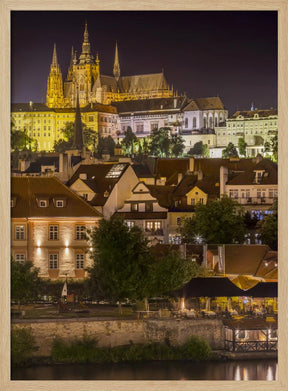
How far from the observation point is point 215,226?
13.6m

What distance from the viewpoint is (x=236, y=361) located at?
10141 millimetres

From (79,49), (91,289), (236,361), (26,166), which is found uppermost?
(79,49)

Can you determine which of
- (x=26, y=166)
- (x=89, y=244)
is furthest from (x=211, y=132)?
(x=89, y=244)

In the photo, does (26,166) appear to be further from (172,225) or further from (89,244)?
(89,244)

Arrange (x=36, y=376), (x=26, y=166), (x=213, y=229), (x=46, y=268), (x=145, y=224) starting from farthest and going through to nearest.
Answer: (x=26, y=166), (x=145, y=224), (x=213, y=229), (x=46, y=268), (x=36, y=376)

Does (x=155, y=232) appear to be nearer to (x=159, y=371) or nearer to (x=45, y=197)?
(x=45, y=197)

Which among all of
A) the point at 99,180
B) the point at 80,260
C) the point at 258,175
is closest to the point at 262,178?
the point at 258,175

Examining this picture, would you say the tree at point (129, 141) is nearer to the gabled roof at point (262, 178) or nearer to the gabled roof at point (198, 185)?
the gabled roof at point (198, 185)

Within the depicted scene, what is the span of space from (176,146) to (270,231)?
15.4 m

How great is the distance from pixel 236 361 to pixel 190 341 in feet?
1.69

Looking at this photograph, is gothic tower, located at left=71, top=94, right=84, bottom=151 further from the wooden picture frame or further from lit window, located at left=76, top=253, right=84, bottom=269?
the wooden picture frame

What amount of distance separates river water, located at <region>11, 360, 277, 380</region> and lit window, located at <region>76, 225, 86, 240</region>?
2.77m

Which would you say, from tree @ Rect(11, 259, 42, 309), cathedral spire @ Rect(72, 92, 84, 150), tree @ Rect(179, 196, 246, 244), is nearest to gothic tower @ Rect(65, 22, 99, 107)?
cathedral spire @ Rect(72, 92, 84, 150)
